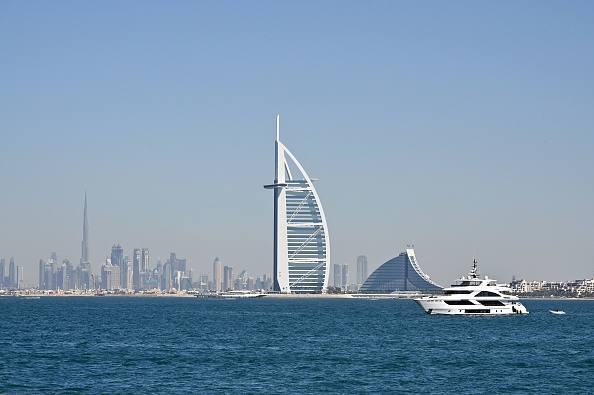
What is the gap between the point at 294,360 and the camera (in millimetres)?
68375

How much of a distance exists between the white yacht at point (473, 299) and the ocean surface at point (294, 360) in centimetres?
1746

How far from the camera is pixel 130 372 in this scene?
60.4 m

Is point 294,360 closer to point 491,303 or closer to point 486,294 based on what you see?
point 486,294

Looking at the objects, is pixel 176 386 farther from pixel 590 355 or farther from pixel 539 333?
pixel 539 333

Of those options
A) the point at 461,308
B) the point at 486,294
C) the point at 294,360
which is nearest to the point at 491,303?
the point at 486,294

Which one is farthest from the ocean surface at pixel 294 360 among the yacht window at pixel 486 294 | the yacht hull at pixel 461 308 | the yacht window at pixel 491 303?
the yacht window at pixel 491 303

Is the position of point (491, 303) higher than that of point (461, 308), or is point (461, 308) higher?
point (491, 303)

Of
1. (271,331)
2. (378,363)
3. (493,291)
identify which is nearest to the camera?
(378,363)

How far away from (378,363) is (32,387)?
23.0m

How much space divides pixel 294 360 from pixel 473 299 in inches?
2400

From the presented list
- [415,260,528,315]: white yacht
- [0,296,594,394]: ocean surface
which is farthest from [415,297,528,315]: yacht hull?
[0,296,594,394]: ocean surface

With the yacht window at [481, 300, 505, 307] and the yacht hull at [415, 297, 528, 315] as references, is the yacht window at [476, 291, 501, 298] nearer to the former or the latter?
the yacht window at [481, 300, 505, 307]

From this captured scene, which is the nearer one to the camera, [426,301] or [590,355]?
[590,355]

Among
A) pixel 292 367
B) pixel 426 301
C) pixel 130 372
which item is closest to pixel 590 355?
pixel 292 367
